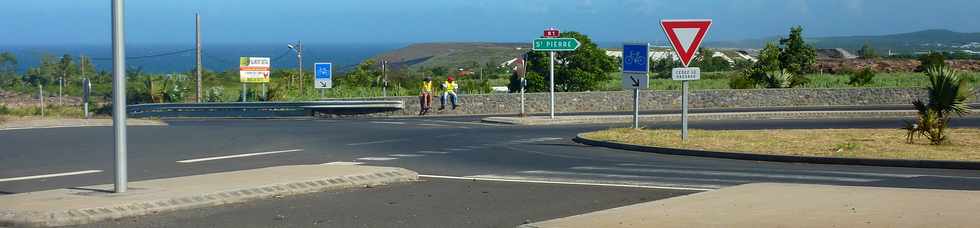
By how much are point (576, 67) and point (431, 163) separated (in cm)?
4042

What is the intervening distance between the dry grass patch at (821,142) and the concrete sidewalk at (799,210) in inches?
263

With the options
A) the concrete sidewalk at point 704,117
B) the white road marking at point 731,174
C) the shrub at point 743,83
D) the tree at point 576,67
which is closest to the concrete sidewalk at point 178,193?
the white road marking at point 731,174

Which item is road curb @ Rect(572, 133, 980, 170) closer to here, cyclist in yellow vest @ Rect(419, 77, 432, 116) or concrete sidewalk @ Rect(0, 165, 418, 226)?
concrete sidewalk @ Rect(0, 165, 418, 226)

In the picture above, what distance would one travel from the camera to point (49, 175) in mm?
17250

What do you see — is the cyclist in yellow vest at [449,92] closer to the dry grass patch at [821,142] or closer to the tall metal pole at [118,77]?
the dry grass patch at [821,142]

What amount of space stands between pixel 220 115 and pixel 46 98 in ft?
84.2

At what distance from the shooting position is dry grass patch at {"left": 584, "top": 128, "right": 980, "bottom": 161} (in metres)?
20.6

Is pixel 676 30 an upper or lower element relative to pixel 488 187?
upper

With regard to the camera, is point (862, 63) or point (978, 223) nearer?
point (978, 223)

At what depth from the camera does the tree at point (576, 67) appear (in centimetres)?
5928

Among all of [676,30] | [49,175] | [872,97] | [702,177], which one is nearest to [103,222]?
[49,175]

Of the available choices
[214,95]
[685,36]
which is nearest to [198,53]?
[214,95]

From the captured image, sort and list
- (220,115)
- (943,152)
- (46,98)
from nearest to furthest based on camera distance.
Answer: (943,152) < (220,115) < (46,98)

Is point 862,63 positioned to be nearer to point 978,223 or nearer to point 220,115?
point 220,115
